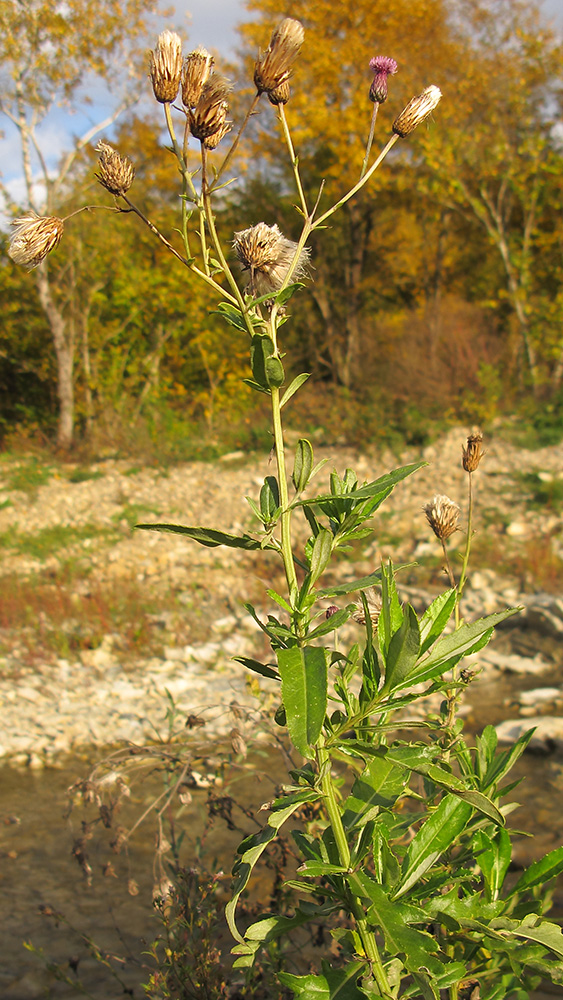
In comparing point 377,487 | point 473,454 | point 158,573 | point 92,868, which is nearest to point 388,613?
point 377,487

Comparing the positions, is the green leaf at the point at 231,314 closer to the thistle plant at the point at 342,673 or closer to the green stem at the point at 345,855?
the thistle plant at the point at 342,673

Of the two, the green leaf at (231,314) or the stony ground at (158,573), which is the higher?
the green leaf at (231,314)

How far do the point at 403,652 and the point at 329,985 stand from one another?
57cm

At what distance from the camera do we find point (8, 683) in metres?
5.68

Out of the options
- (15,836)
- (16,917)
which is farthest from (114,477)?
(16,917)

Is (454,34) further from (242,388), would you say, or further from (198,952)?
(198,952)

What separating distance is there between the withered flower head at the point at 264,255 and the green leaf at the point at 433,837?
92cm

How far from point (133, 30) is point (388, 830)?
13.3 metres

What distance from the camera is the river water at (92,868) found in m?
2.84

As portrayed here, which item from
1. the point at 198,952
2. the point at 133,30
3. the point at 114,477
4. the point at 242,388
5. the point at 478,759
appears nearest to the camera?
the point at 478,759

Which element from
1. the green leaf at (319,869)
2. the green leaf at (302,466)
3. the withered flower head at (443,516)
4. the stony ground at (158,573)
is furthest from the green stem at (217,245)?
the stony ground at (158,573)

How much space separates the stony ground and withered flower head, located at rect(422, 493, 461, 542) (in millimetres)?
2900

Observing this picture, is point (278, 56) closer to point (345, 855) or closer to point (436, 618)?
point (436, 618)

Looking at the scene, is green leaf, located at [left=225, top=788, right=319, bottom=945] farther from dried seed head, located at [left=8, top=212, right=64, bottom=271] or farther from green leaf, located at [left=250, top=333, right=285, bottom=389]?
dried seed head, located at [left=8, top=212, right=64, bottom=271]
